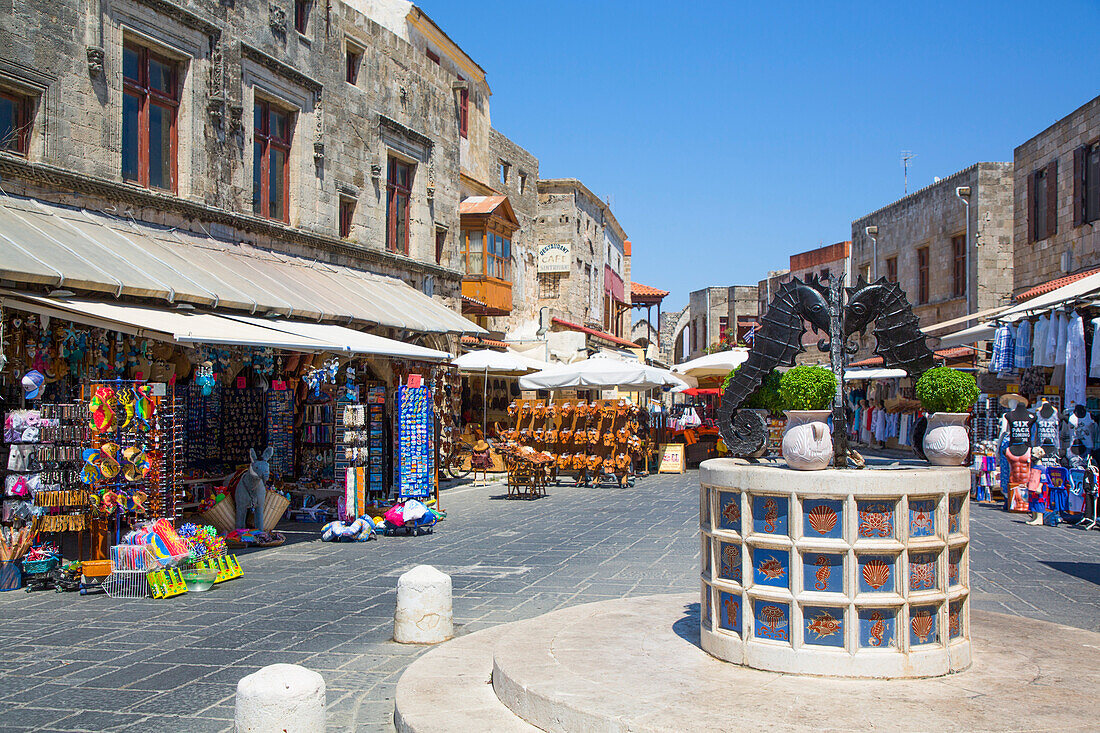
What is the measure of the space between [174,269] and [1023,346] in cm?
1190

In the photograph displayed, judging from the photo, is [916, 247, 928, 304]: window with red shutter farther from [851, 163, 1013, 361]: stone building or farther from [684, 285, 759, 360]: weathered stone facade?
[684, 285, 759, 360]: weathered stone facade

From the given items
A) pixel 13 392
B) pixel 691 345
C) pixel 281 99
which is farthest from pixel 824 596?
pixel 691 345

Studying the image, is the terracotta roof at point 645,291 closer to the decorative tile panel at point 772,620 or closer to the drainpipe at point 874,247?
the drainpipe at point 874,247

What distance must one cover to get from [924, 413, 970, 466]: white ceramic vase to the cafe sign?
27.4 meters

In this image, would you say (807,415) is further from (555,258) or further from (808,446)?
(555,258)

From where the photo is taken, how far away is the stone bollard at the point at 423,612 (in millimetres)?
6133

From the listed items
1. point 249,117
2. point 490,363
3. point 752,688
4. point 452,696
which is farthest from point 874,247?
point 452,696

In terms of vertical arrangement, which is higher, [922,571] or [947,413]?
[947,413]

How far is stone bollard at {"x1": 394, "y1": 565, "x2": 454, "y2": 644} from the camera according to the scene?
6133mm

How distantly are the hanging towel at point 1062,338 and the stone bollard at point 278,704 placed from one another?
11354mm

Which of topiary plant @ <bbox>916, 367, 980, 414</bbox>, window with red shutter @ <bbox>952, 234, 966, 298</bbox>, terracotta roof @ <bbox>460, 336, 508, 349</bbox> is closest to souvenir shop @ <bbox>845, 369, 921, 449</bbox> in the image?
window with red shutter @ <bbox>952, 234, 966, 298</bbox>

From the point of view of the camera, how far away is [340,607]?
7.23 m

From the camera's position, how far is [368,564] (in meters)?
9.24

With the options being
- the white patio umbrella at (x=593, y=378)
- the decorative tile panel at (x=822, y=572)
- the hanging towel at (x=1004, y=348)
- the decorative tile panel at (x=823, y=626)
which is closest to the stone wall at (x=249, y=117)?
the white patio umbrella at (x=593, y=378)
